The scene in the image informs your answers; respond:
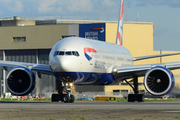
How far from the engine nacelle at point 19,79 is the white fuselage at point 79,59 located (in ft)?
11.4

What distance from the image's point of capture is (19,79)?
33125 mm

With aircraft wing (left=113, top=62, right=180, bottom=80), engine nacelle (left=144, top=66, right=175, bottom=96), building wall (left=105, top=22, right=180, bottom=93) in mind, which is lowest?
engine nacelle (left=144, top=66, right=175, bottom=96)

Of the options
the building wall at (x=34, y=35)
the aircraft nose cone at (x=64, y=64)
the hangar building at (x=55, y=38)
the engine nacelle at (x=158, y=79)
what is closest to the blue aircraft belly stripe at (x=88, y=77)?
the aircraft nose cone at (x=64, y=64)

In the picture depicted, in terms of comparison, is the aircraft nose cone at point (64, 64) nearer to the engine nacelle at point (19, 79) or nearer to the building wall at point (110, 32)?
the engine nacelle at point (19, 79)

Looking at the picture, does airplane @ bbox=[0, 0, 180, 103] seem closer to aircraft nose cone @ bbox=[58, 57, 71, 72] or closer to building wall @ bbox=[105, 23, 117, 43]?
aircraft nose cone @ bbox=[58, 57, 71, 72]

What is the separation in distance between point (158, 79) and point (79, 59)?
256 inches

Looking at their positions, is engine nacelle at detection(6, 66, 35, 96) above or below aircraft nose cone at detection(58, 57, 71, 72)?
below

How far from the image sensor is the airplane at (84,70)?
29.6 m

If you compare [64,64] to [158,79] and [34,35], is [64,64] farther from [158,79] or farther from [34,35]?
[34,35]

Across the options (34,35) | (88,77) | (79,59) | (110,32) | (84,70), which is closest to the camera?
(79,59)

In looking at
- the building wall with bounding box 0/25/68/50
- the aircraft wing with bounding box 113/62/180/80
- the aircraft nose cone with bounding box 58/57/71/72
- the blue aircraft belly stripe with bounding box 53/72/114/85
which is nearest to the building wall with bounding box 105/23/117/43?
the building wall with bounding box 0/25/68/50

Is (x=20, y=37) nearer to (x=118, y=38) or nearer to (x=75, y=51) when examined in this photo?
(x=118, y=38)

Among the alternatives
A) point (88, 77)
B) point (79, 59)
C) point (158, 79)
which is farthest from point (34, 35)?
point (158, 79)

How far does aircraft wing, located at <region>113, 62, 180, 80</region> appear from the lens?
33.1m
